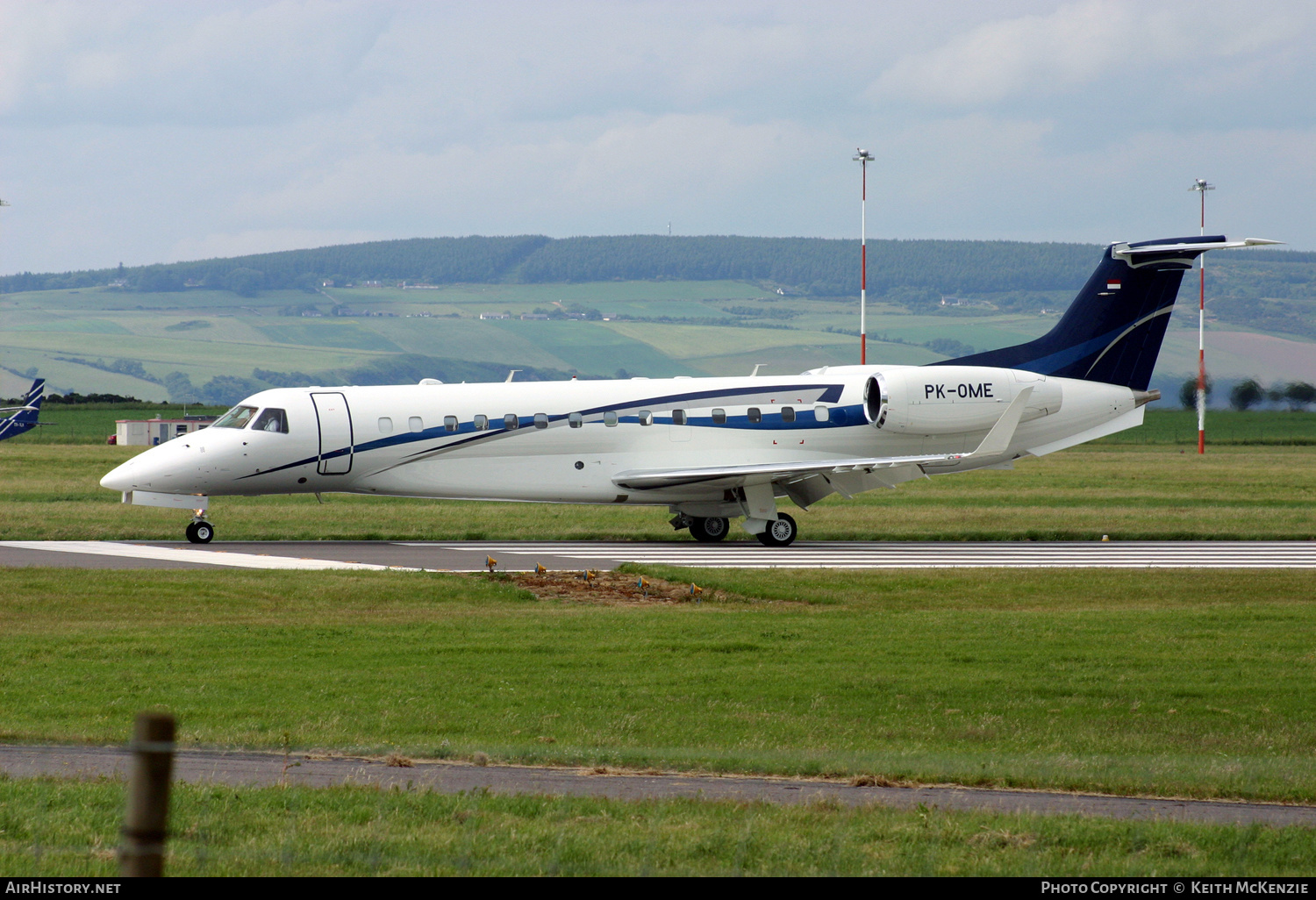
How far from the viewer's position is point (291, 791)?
1000 cm

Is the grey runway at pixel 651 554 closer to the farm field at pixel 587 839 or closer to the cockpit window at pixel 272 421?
the cockpit window at pixel 272 421

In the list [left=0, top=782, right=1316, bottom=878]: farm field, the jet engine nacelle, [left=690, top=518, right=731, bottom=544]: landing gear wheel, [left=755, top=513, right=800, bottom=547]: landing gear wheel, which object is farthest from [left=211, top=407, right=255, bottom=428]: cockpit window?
[left=0, top=782, right=1316, bottom=878]: farm field

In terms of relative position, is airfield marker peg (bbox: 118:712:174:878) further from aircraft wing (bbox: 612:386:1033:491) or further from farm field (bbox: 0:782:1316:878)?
aircraft wing (bbox: 612:386:1033:491)

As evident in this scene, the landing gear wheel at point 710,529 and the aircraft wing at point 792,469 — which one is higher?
the aircraft wing at point 792,469

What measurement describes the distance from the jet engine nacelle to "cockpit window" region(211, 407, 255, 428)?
13.5 metres

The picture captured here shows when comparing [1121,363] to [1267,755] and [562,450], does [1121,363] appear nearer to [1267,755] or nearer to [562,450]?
[562,450]

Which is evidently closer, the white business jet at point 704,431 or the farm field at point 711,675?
the farm field at point 711,675

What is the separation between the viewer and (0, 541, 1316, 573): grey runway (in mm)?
26781

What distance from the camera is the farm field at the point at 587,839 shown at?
8039 millimetres

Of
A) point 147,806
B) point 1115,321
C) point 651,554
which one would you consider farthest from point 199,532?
point 147,806

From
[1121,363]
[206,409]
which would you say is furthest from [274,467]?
[206,409]

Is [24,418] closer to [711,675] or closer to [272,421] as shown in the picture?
[272,421]

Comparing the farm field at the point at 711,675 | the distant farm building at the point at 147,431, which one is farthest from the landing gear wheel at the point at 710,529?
the distant farm building at the point at 147,431

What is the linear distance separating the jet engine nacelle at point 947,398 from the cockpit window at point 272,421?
1271 cm
